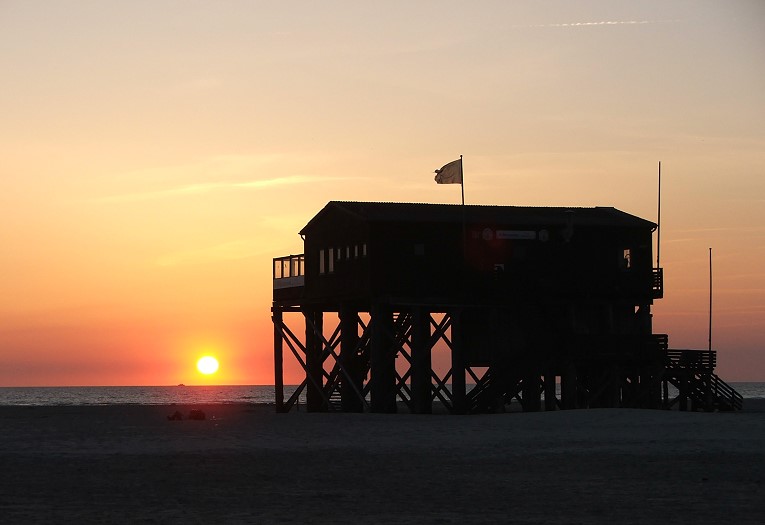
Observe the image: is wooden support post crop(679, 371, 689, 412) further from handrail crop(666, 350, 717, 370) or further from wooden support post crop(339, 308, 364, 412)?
wooden support post crop(339, 308, 364, 412)

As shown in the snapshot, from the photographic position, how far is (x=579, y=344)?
181 feet

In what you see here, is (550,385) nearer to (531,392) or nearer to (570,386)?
(531,392)

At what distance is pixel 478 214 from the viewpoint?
59.4 m

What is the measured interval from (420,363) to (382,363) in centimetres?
239

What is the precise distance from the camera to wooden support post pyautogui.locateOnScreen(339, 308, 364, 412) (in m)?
62.6

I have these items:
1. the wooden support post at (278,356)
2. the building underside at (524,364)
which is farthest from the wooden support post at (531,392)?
the wooden support post at (278,356)

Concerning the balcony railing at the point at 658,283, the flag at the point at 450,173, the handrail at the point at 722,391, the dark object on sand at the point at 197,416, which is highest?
the flag at the point at 450,173

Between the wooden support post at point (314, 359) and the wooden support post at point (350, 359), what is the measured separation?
2.93 meters

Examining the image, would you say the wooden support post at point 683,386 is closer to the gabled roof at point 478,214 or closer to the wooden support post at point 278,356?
the gabled roof at point 478,214

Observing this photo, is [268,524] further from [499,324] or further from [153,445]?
[499,324]

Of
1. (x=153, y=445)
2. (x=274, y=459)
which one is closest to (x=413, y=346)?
(x=153, y=445)

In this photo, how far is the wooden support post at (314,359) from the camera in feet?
219

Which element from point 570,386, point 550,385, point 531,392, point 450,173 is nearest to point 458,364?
Answer: point 531,392

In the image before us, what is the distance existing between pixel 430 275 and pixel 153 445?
863 inches
